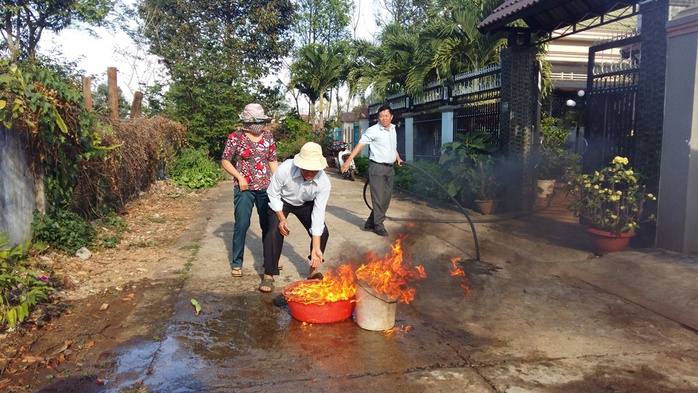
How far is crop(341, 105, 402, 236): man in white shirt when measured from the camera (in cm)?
791

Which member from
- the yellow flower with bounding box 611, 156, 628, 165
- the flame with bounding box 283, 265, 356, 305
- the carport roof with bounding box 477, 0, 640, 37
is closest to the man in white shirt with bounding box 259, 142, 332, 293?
the flame with bounding box 283, 265, 356, 305

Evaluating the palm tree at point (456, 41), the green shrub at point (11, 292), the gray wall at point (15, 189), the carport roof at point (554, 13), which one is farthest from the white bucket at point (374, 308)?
the palm tree at point (456, 41)

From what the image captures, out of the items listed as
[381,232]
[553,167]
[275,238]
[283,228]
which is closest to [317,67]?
[553,167]

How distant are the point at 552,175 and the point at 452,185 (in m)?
2.85

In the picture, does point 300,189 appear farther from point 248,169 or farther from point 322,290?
point 322,290

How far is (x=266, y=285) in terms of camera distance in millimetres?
5348

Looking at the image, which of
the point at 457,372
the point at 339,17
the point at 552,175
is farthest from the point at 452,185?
the point at 339,17

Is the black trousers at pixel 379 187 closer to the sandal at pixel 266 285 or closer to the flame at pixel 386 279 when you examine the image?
the flame at pixel 386 279

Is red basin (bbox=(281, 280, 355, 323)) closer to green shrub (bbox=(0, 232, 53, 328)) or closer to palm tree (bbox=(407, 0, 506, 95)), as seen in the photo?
green shrub (bbox=(0, 232, 53, 328))

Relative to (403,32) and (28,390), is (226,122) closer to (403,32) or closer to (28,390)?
(403,32)

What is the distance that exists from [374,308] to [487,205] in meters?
6.50

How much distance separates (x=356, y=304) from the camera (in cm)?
438

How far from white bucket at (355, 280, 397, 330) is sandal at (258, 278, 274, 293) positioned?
52.5 inches

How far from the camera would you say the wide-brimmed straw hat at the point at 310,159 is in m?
4.75
